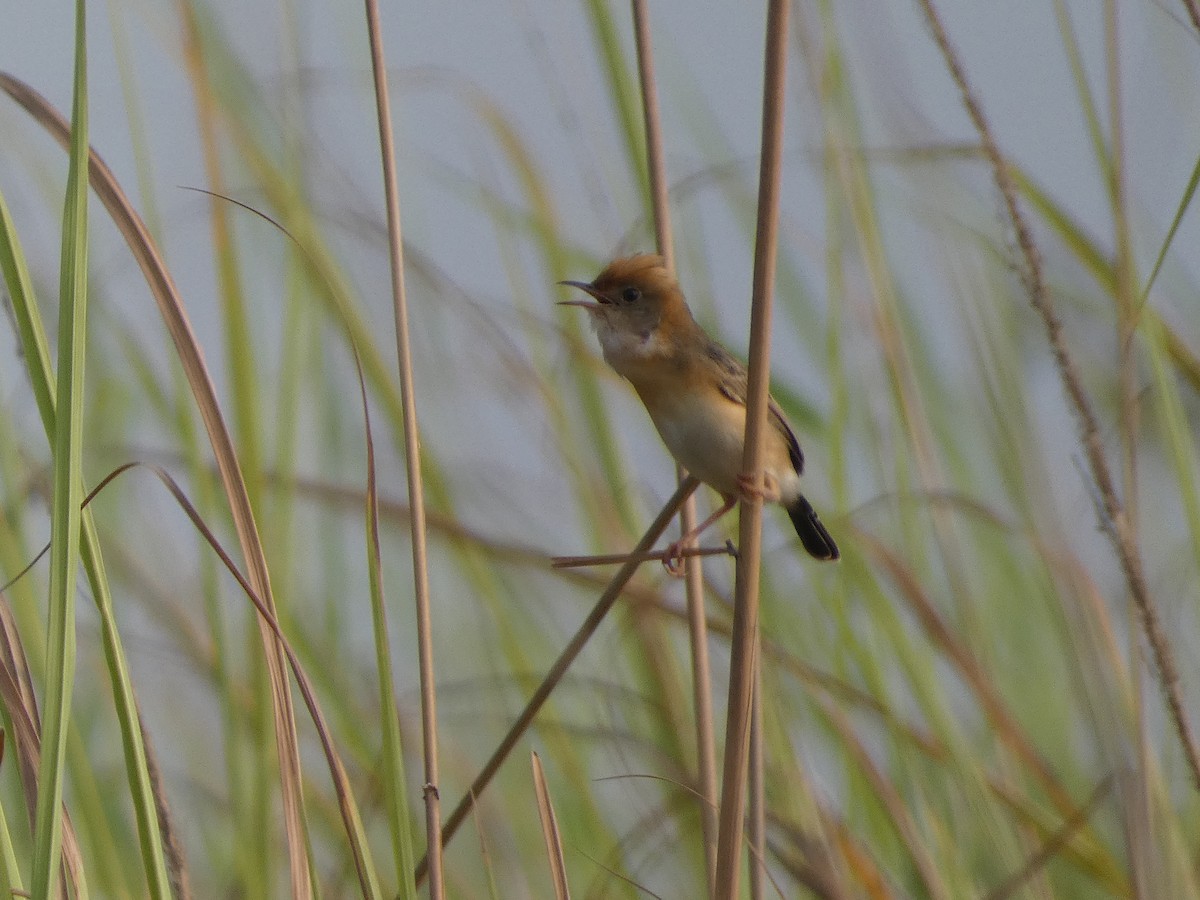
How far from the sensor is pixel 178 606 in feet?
7.64

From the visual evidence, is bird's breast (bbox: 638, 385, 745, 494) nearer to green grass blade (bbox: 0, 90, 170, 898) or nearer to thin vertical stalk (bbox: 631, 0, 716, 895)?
thin vertical stalk (bbox: 631, 0, 716, 895)

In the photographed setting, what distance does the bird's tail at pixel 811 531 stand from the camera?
2.35 meters

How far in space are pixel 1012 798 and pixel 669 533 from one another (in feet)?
2.18

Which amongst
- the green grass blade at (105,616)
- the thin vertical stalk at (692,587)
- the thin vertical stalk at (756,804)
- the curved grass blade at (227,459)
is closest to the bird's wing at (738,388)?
the thin vertical stalk at (692,587)

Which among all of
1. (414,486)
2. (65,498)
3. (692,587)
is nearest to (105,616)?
(65,498)

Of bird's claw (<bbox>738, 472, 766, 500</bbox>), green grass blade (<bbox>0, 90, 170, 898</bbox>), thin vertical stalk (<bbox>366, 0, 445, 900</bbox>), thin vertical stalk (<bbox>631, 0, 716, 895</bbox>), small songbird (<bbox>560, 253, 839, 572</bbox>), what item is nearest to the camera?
green grass blade (<bbox>0, 90, 170, 898</bbox>)

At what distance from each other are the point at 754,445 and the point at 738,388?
34.8 inches

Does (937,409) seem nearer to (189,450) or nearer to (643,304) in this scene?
(643,304)

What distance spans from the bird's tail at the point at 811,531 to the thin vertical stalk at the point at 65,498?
4.91 ft

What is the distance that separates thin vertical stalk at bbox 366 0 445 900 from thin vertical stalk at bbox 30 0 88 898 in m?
0.35

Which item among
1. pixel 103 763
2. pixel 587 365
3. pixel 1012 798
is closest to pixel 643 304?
pixel 587 365

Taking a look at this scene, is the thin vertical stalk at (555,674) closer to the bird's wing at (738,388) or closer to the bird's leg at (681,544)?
the bird's leg at (681,544)

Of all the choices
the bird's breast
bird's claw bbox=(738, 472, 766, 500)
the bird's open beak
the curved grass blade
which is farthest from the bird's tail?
the curved grass blade

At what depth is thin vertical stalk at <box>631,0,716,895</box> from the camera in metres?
1.59
